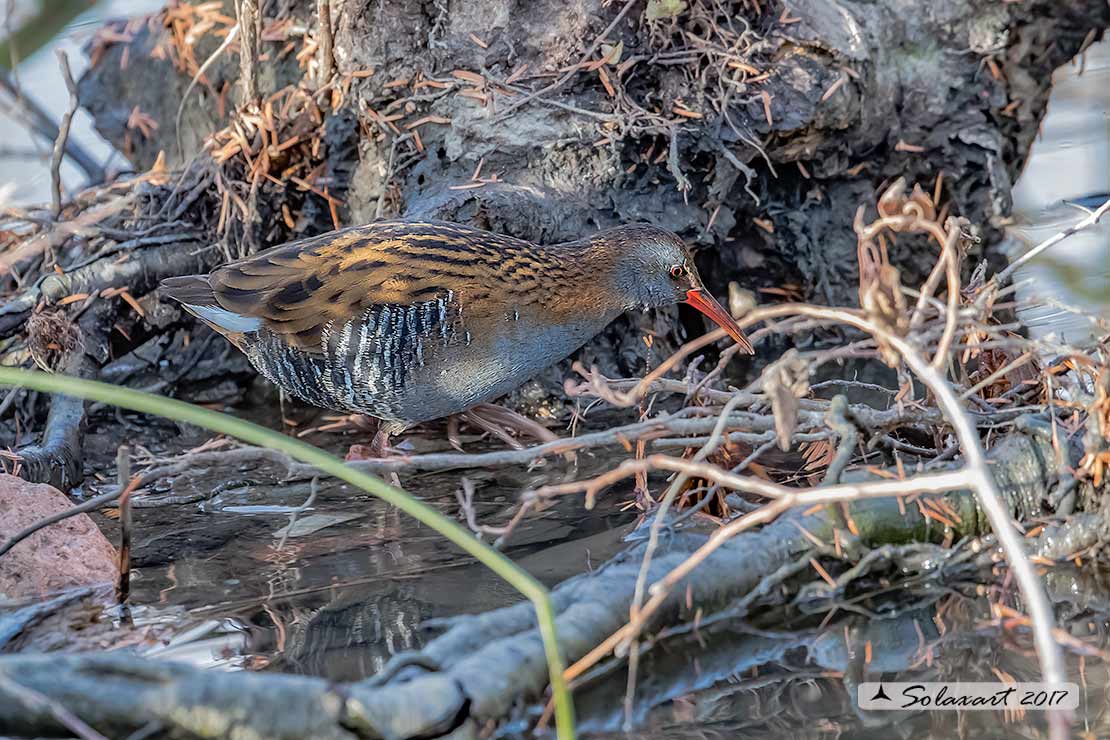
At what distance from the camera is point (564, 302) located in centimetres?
442

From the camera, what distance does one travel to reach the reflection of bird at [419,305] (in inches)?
164

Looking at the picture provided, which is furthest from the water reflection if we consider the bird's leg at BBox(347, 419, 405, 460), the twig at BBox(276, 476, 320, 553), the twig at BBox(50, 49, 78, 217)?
the twig at BBox(50, 49, 78, 217)

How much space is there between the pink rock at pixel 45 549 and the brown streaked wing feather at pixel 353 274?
2.96 ft

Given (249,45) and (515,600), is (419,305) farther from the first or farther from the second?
(249,45)

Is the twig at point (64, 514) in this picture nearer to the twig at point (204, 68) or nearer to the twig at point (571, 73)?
the twig at point (571, 73)

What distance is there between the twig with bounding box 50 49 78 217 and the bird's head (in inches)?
A: 81.2

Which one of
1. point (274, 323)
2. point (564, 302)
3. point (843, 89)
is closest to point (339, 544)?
point (274, 323)

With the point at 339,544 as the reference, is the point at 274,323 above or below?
above

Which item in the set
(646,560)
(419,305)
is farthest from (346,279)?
(646,560)

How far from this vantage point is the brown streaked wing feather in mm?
4152

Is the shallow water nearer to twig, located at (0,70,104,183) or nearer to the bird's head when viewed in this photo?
the bird's head

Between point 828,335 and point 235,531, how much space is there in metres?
2.66

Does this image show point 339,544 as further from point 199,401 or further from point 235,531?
point 199,401

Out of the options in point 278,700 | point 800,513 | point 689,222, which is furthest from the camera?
point 689,222
